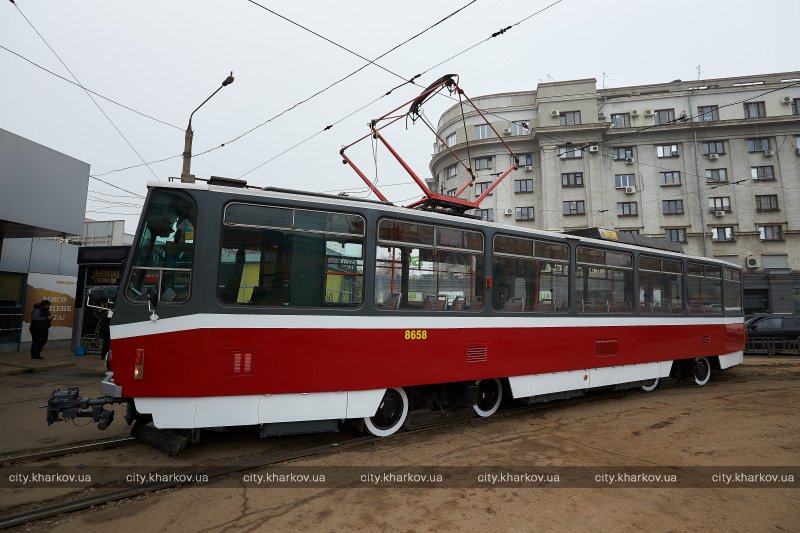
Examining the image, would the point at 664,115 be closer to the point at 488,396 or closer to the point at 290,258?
the point at 488,396

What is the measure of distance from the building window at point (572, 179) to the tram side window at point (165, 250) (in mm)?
30704

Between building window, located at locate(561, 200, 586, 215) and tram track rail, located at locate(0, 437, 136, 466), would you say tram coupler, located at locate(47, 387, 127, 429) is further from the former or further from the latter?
building window, located at locate(561, 200, 586, 215)

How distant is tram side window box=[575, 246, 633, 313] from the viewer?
764 centimetres

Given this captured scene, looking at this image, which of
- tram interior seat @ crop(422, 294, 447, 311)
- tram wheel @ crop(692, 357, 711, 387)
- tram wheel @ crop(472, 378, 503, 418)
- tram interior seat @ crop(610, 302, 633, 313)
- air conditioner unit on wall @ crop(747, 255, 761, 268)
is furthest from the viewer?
air conditioner unit on wall @ crop(747, 255, 761, 268)

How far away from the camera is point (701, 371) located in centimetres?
1041

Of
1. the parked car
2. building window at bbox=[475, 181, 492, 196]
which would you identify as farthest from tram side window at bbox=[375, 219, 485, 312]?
building window at bbox=[475, 181, 492, 196]

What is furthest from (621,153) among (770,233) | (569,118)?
(770,233)

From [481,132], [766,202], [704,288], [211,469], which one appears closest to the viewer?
Answer: [211,469]

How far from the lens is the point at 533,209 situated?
3203cm

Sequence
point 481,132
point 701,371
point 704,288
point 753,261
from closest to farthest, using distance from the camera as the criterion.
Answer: point 704,288
point 701,371
point 753,261
point 481,132

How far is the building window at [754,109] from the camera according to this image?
30531mm

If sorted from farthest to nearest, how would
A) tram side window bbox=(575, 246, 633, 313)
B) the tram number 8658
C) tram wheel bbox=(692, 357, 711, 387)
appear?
tram wheel bbox=(692, 357, 711, 387)
tram side window bbox=(575, 246, 633, 313)
the tram number 8658

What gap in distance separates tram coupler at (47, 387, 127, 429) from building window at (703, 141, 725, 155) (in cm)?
3751

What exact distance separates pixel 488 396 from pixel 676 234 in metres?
30.0
